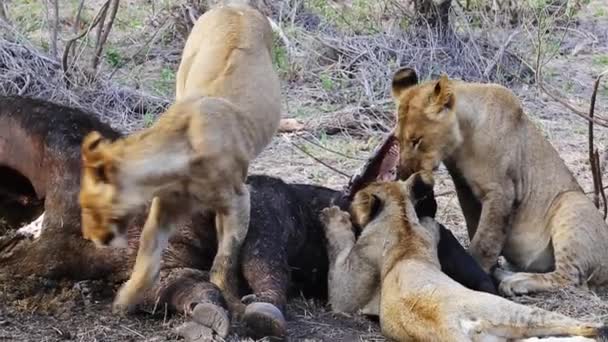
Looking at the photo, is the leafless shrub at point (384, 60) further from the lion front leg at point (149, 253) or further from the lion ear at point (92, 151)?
the lion ear at point (92, 151)

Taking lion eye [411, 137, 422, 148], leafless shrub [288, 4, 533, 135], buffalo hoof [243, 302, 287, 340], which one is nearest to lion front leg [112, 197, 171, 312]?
buffalo hoof [243, 302, 287, 340]

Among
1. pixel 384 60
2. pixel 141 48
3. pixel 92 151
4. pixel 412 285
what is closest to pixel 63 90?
pixel 141 48

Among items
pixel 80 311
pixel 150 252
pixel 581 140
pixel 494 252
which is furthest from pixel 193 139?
pixel 581 140

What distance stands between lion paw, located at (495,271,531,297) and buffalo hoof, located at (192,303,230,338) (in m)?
1.62

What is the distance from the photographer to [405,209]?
5.84 meters

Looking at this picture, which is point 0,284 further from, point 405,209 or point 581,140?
point 581,140

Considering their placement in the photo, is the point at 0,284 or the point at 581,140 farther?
the point at 581,140

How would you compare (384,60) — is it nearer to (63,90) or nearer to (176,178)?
(63,90)

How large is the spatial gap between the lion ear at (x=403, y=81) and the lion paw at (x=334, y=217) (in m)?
0.83

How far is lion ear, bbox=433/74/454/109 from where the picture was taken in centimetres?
637

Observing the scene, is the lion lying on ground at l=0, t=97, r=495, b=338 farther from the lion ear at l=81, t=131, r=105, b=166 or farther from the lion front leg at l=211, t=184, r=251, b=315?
the lion ear at l=81, t=131, r=105, b=166

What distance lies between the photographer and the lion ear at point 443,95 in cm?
637

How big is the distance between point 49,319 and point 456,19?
6.67 meters

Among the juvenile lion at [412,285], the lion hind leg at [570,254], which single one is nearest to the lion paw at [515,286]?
the lion hind leg at [570,254]
